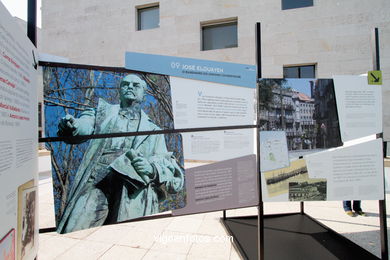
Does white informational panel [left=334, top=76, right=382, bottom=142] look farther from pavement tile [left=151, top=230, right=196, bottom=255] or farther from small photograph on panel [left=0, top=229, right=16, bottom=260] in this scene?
small photograph on panel [left=0, top=229, right=16, bottom=260]

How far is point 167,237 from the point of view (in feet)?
11.4

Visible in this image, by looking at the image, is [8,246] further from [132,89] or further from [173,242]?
[173,242]

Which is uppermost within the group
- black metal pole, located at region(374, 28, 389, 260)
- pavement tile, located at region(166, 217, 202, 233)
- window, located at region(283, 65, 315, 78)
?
window, located at region(283, 65, 315, 78)

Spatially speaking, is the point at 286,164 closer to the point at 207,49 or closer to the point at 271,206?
the point at 271,206

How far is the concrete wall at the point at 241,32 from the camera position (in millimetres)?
8016

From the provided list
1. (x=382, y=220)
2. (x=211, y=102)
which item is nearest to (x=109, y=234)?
(x=211, y=102)

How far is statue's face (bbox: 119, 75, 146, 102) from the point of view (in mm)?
2100

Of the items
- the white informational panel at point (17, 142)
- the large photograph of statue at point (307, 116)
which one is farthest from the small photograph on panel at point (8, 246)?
the large photograph of statue at point (307, 116)

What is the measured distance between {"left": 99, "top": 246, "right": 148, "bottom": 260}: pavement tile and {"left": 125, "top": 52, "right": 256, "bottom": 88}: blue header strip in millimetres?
2462

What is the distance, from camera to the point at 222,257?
2.88 metres

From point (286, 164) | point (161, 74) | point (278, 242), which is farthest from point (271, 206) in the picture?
point (161, 74)

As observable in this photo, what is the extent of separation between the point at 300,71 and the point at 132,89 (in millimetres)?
8515

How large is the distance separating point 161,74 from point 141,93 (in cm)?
29

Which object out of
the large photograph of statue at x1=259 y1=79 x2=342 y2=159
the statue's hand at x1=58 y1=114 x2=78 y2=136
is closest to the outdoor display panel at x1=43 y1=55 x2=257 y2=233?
the statue's hand at x1=58 y1=114 x2=78 y2=136
